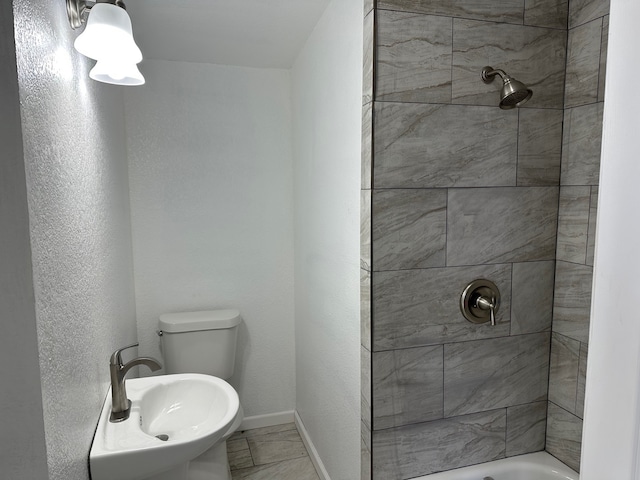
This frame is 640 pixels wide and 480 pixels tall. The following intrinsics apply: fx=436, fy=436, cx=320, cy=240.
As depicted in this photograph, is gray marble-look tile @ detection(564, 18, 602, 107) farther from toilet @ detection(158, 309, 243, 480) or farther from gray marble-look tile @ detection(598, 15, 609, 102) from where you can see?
toilet @ detection(158, 309, 243, 480)

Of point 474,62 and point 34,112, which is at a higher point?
point 474,62

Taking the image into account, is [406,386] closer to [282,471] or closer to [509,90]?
[509,90]

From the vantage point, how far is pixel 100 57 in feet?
4.03

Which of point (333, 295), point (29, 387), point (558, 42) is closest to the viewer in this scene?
point (29, 387)

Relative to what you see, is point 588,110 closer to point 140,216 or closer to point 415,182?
point 415,182

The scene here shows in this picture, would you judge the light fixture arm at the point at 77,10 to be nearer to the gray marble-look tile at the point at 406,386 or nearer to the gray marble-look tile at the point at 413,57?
the gray marble-look tile at the point at 413,57

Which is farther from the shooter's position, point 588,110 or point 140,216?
point 140,216

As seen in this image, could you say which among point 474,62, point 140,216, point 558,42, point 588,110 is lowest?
point 140,216

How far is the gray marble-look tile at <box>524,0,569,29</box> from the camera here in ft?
5.32

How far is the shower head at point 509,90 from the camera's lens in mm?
1459

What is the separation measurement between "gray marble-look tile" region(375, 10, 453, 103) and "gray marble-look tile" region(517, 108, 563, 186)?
354 millimetres

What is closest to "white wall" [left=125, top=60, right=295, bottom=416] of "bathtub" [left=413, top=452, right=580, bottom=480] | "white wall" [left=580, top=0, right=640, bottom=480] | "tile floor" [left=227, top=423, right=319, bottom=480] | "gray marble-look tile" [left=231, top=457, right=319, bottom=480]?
"tile floor" [left=227, top=423, right=319, bottom=480]

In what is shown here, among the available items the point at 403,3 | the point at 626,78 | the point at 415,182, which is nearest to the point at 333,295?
the point at 415,182

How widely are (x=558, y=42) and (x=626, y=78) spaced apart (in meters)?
A: 1.60
